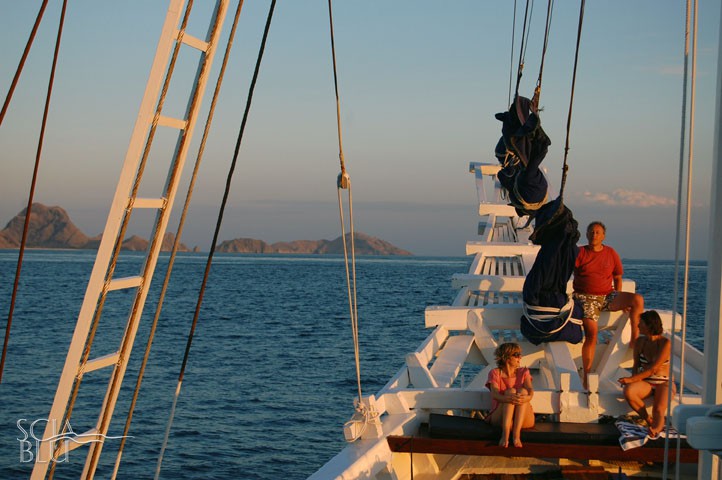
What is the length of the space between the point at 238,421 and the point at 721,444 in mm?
18659

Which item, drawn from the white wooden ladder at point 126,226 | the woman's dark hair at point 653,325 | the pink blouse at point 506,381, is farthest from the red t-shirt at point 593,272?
the white wooden ladder at point 126,226

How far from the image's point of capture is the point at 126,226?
14.3ft

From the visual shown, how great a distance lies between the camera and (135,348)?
33.6m

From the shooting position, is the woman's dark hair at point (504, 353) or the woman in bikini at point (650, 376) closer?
the woman in bikini at point (650, 376)

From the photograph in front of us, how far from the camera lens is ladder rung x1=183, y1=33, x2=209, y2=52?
4.36 meters

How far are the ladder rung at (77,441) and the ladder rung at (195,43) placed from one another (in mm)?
2040

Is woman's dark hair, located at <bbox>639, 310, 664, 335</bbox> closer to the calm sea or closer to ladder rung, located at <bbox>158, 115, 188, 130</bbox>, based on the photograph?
ladder rung, located at <bbox>158, 115, 188, 130</bbox>

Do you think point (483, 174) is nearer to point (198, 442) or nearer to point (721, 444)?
point (198, 442)

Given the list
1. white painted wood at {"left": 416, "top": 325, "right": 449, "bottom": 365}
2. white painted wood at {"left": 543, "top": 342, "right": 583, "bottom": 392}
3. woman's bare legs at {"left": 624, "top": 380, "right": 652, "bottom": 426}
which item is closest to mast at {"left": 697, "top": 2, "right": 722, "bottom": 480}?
woman's bare legs at {"left": 624, "top": 380, "right": 652, "bottom": 426}

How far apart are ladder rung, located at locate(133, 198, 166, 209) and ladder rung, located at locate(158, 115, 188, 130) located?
→ 1.28ft

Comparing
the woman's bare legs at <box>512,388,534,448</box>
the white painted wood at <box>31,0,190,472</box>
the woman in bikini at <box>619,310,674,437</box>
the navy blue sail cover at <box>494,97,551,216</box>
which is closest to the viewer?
the white painted wood at <box>31,0,190,472</box>

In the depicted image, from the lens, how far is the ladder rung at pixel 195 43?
4359mm

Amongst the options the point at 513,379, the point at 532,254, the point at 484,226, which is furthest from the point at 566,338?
the point at 484,226

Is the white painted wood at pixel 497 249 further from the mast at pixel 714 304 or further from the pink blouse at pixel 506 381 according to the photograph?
the mast at pixel 714 304
